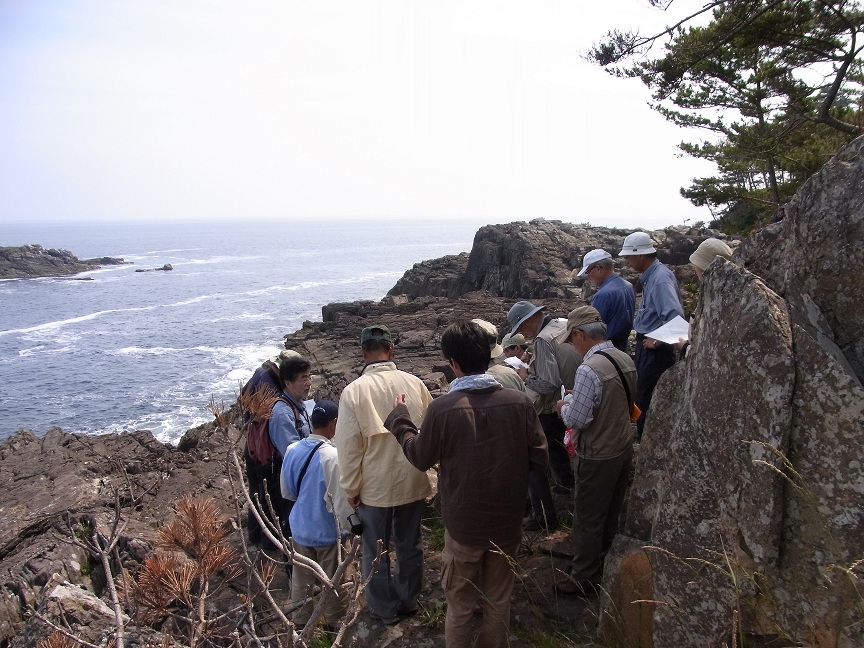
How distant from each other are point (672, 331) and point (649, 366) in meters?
0.58

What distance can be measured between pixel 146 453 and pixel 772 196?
17602 millimetres

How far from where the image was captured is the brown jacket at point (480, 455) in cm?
345

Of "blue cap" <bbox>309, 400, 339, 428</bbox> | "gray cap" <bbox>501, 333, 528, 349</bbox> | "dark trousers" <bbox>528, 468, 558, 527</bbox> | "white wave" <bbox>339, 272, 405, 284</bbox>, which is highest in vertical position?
"gray cap" <bbox>501, 333, 528, 349</bbox>

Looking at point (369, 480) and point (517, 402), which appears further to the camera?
point (369, 480)

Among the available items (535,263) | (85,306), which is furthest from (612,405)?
(85,306)

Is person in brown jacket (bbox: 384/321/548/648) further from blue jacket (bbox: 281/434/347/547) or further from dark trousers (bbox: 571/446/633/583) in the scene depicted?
blue jacket (bbox: 281/434/347/547)

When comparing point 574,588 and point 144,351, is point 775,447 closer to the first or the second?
point 574,588

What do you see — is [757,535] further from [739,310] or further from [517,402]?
[517,402]

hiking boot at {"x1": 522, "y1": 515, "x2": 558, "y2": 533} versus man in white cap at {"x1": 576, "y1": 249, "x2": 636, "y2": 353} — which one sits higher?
man in white cap at {"x1": 576, "y1": 249, "x2": 636, "y2": 353}

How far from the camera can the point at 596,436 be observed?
412 centimetres

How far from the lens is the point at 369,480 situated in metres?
4.11

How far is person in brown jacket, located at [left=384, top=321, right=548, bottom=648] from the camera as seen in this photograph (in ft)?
11.3

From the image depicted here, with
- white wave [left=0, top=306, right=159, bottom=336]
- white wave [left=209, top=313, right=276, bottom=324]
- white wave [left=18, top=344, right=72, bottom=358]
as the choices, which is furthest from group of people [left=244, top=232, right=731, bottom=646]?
white wave [left=0, top=306, right=159, bottom=336]

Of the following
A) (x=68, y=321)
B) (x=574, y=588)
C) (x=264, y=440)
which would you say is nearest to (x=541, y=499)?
(x=574, y=588)
